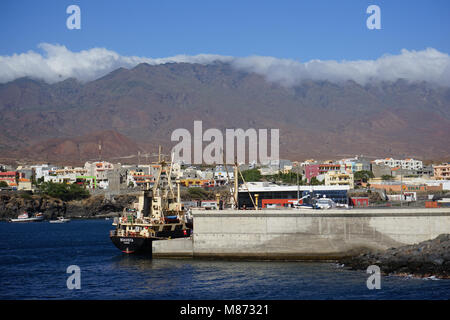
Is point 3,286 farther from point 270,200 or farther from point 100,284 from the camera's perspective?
point 270,200

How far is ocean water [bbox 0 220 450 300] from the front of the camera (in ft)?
140

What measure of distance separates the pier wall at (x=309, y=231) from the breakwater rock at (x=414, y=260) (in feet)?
5.66

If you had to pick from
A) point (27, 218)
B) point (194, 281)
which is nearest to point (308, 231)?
point (194, 281)

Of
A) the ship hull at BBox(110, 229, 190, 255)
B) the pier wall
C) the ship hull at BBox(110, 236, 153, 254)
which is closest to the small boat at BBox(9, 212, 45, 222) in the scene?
the ship hull at BBox(110, 229, 190, 255)

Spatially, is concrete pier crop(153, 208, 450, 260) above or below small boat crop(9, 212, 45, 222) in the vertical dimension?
above

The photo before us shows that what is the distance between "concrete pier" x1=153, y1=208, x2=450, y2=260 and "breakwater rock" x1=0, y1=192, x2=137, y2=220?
110745 mm

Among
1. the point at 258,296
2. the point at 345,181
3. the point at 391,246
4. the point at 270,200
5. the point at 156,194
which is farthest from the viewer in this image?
the point at 345,181

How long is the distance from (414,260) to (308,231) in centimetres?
1002

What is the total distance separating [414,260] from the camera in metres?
49.6

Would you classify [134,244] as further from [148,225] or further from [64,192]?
[64,192]

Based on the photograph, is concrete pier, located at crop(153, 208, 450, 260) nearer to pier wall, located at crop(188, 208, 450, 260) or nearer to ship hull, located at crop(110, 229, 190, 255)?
pier wall, located at crop(188, 208, 450, 260)
